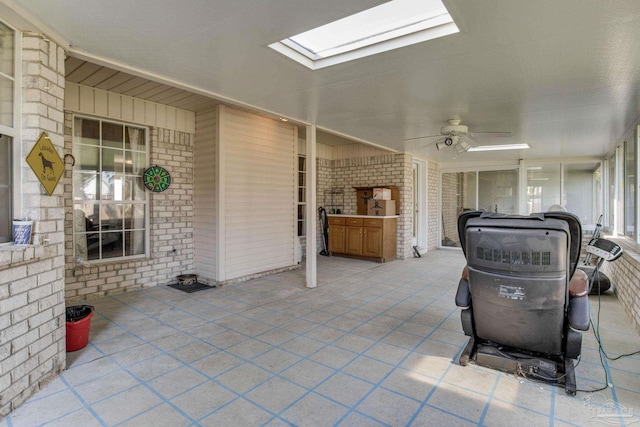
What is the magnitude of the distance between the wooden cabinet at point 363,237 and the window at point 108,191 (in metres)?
4.13

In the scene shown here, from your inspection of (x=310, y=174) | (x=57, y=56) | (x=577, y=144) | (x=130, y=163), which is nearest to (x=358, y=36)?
(x=57, y=56)

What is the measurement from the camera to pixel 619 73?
9.57ft

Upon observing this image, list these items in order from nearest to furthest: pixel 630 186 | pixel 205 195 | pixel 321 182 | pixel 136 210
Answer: pixel 630 186 < pixel 136 210 < pixel 205 195 < pixel 321 182

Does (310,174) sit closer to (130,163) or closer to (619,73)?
(130,163)

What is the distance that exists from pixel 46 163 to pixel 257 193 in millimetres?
3306

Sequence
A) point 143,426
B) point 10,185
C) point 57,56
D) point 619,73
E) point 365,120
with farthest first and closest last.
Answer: point 365,120, point 619,73, point 57,56, point 10,185, point 143,426

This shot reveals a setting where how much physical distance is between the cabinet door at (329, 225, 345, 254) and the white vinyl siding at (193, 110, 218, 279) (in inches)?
133

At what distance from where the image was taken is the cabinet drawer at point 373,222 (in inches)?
280

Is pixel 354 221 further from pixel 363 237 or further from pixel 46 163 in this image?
pixel 46 163

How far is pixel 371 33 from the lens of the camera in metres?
2.48

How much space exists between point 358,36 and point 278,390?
2.67 meters

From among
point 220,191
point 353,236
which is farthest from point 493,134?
point 220,191

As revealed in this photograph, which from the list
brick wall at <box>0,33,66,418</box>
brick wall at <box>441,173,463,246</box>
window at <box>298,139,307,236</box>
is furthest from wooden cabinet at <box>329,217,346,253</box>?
brick wall at <box>0,33,66,418</box>

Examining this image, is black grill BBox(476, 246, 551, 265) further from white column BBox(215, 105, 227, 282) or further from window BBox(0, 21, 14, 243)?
white column BBox(215, 105, 227, 282)
